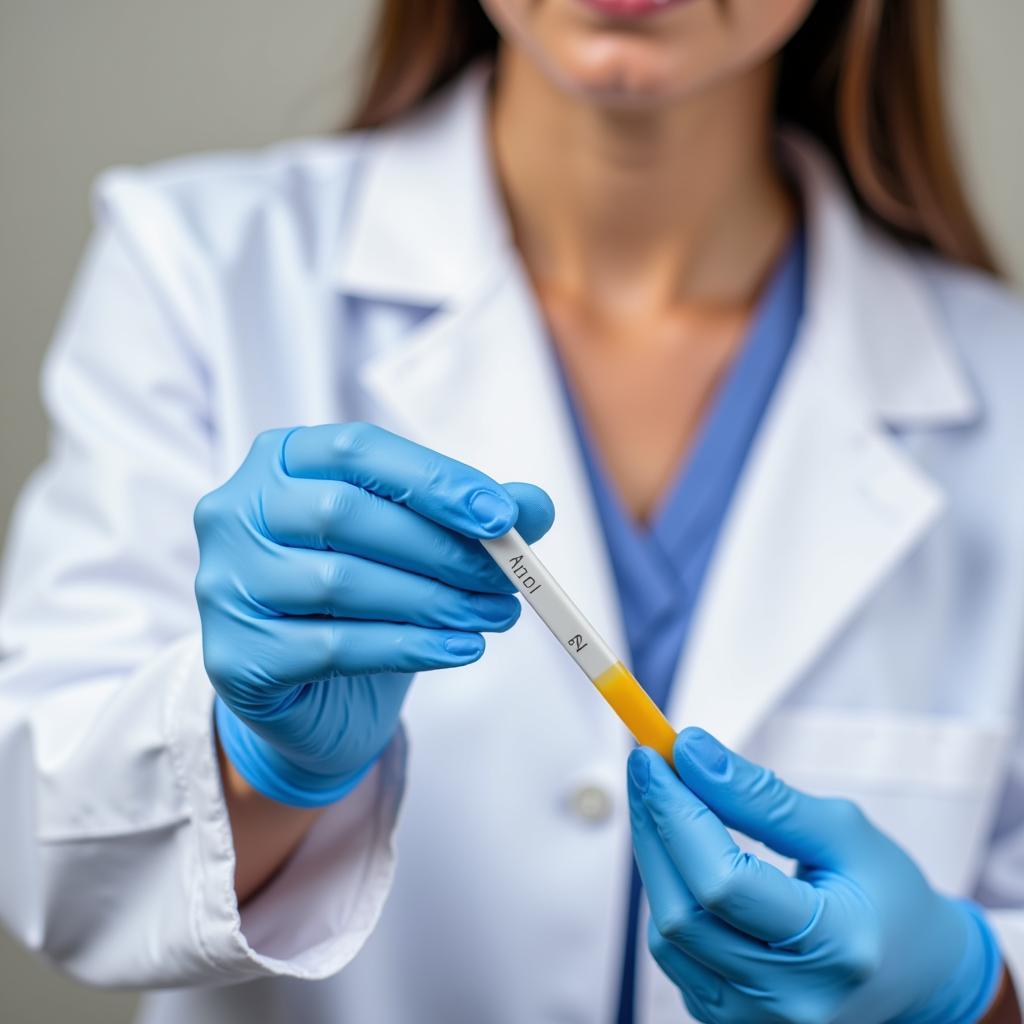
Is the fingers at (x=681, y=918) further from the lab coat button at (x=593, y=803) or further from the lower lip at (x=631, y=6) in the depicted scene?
the lower lip at (x=631, y=6)

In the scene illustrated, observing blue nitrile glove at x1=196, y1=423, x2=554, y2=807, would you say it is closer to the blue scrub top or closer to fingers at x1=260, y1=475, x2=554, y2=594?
fingers at x1=260, y1=475, x2=554, y2=594

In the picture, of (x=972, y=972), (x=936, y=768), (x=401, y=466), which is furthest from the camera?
(x=936, y=768)

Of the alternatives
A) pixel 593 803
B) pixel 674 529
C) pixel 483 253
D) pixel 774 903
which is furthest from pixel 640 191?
pixel 774 903

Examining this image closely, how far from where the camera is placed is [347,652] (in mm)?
576

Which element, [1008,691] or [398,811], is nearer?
[398,811]

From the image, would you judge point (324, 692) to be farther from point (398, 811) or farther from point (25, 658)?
point (25, 658)

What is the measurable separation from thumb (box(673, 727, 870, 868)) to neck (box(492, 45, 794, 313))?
0.42m

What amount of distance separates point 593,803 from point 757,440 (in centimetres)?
26

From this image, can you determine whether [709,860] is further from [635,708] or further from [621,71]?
[621,71]

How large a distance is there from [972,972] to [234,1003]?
0.41 m

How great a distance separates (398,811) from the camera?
668mm

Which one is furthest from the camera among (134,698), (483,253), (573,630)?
(483,253)

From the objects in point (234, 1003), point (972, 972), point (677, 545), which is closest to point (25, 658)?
point (234, 1003)

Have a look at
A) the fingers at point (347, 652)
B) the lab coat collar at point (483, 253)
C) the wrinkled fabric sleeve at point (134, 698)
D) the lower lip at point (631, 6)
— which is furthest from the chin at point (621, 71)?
the fingers at point (347, 652)
